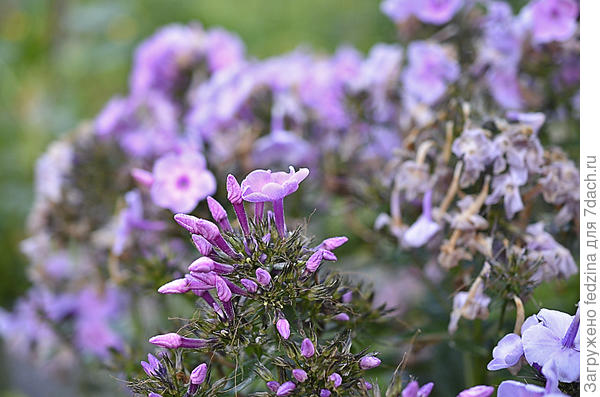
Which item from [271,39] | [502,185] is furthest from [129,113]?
[271,39]

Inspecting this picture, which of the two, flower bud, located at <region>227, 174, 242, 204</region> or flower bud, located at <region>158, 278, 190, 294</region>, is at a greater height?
flower bud, located at <region>227, 174, 242, 204</region>

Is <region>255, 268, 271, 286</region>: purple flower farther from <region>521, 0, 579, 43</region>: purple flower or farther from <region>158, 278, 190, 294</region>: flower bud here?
<region>521, 0, 579, 43</region>: purple flower

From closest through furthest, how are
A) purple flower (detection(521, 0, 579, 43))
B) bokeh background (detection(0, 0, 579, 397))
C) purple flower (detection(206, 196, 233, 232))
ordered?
1. purple flower (detection(206, 196, 233, 232))
2. purple flower (detection(521, 0, 579, 43))
3. bokeh background (detection(0, 0, 579, 397))

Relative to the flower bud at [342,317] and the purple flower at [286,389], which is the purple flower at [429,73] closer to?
the flower bud at [342,317]

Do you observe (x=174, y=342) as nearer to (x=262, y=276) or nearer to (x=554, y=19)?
(x=262, y=276)

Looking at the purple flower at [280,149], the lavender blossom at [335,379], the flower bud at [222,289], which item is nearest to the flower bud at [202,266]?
the flower bud at [222,289]

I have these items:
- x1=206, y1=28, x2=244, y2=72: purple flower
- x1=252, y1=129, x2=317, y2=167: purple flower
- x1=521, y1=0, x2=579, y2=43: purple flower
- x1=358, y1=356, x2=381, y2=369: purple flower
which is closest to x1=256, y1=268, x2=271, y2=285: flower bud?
x1=358, y1=356, x2=381, y2=369: purple flower
